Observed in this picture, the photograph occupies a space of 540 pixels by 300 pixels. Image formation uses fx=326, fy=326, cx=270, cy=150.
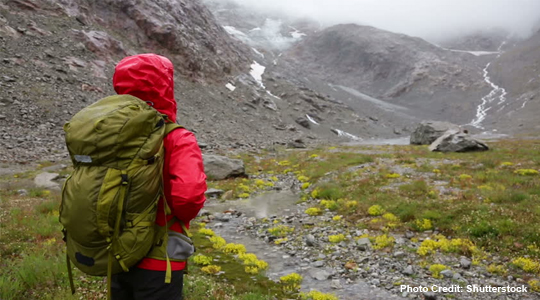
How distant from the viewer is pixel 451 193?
52.2 feet

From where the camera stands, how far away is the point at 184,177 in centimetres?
382

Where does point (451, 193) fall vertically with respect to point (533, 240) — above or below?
below

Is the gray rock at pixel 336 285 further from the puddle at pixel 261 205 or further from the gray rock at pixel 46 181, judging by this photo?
the gray rock at pixel 46 181

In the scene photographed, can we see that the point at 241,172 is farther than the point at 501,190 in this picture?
Yes

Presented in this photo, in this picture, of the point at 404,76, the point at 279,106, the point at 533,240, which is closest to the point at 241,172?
the point at 533,240

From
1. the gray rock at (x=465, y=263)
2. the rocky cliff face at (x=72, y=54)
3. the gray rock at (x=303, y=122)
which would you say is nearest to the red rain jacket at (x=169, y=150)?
the gray rock at (x=465, y=263)

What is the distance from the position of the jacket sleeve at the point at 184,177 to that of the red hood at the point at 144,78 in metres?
0.59

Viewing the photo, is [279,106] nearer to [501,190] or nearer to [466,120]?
[501,190]

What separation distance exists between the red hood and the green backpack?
1.18 feet

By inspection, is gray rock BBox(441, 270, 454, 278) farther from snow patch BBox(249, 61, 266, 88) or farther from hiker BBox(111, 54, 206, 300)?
snow patch BBox(249, 61, 266, 88)

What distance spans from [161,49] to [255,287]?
236 ft

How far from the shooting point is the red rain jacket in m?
3.82

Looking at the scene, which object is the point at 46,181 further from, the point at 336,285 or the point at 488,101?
the point at 488,101

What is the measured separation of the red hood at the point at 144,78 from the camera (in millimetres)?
4094
